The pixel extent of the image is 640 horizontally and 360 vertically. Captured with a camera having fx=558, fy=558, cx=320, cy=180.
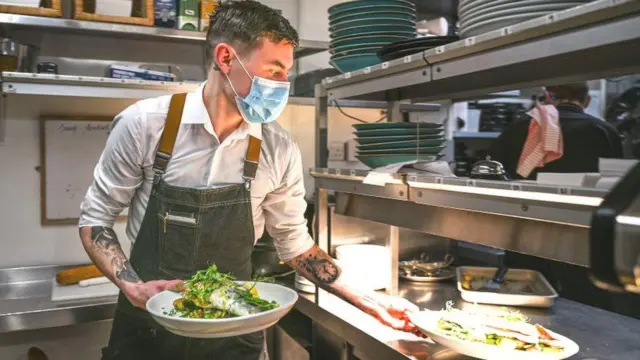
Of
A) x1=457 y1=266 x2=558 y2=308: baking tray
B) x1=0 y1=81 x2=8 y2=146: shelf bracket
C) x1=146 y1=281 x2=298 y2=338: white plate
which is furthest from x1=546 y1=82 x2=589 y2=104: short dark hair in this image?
x1=0 y1=81 x2=8 y2=146: shelf bracket

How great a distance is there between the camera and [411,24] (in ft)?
6.56

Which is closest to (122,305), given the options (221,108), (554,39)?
(221,108)

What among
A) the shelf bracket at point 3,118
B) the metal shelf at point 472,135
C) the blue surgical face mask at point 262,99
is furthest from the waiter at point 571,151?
the shelf bracket at point 3,118

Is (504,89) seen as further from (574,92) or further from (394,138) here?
(574,92)

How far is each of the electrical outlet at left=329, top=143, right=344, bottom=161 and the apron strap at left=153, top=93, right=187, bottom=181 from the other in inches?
61.1

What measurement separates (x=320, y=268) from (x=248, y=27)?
807 millimetres

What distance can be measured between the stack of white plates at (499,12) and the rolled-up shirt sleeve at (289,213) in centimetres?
73

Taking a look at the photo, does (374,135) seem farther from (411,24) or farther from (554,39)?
(554,39)

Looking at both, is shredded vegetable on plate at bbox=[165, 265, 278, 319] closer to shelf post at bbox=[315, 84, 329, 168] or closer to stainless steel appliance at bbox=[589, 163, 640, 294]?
shelf post at bbox=[315, 84, 329, 168]

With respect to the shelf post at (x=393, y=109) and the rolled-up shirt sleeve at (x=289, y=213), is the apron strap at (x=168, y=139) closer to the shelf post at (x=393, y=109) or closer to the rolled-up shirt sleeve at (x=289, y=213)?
the rolled-up shirt sleeve at (x=289, y=213)

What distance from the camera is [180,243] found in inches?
66.8

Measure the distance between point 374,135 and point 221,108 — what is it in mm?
517

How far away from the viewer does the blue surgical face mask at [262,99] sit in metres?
1.68

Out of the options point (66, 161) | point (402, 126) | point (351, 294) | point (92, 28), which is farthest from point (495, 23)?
point (66, 161)
